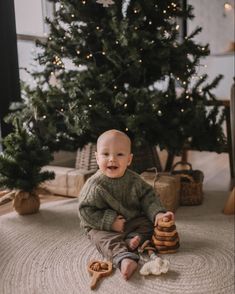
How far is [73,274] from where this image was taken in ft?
3.82

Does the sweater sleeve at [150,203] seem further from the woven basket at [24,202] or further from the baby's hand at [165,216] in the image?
the woven basket at [24,202]

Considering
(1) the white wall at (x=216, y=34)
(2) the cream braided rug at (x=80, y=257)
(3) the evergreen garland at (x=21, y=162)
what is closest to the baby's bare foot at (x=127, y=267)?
(2) the cream braided rug at (x=80, y=257)

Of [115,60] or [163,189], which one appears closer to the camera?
[163,189]

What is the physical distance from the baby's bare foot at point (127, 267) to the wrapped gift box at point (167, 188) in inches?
→ 21.3

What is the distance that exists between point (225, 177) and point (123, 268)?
1.51 m

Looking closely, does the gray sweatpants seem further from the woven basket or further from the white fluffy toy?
the woven basket

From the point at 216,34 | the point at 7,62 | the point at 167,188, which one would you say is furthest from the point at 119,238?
the point at 216,34

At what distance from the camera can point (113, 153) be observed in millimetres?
1254

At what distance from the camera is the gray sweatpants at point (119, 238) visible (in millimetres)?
1185

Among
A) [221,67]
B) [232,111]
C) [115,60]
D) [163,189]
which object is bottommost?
[163,189]

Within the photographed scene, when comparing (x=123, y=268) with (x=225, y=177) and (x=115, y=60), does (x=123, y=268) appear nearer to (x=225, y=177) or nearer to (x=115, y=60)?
(x=115, y=60)

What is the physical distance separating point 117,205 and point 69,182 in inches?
27.1

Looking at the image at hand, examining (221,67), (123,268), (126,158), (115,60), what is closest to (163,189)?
(126,158)

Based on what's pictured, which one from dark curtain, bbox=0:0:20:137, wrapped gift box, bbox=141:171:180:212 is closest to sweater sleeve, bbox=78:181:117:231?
wrapped gift box, bbox=141:171:180:212
